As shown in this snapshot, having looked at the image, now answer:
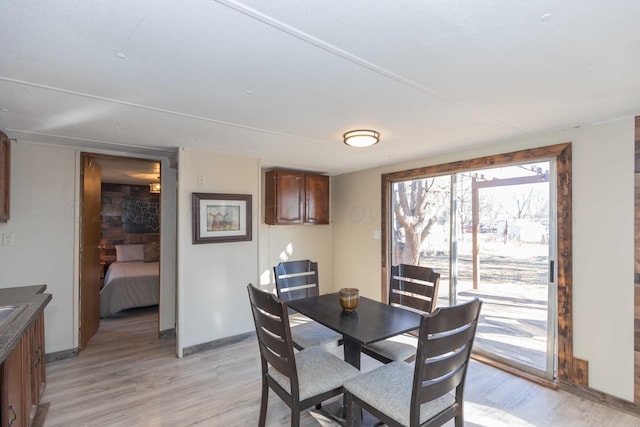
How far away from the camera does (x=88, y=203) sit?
3447 millimetres

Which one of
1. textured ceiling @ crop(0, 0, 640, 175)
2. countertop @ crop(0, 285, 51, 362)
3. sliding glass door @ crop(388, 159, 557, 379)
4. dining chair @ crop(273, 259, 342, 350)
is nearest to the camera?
textured ceiling @ crop(0, 0, 640, 175)

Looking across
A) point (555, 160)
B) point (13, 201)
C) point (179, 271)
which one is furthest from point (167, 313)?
point (555, 160)

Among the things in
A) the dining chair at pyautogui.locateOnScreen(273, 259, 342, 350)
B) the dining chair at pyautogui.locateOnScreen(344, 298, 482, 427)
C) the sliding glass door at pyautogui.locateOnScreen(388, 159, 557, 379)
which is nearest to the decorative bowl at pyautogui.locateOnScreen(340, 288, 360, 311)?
the dining chair at pyautogui.locateOnScreen(273, 259, 342, 350)

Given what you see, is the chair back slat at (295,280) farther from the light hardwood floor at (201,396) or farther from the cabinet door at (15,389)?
the cabinet door at (15,389)

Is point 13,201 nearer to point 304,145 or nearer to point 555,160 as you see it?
point 304,145

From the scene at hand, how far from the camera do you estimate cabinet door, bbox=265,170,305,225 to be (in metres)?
4.29

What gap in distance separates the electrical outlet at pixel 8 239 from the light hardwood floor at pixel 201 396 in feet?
4.15

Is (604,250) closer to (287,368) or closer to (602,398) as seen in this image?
(602,398)

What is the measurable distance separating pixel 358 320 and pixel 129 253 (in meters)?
5.27

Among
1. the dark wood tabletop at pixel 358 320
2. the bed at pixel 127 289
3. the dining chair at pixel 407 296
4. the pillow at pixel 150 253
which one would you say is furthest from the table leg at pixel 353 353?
the pillow at pixel 150 253

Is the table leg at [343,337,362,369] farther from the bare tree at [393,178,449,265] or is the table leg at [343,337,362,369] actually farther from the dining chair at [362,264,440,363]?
the bare tree at [393,178,449,265]

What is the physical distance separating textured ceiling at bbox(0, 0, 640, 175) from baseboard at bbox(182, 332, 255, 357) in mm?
2263

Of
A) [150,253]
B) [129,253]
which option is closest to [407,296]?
[150,253]

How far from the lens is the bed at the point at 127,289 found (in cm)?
443
